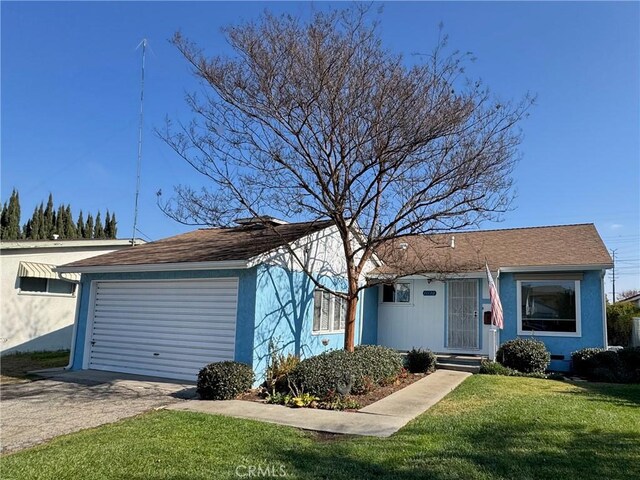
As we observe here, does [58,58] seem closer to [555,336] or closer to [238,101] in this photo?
[238,101]

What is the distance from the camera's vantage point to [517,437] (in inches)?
255

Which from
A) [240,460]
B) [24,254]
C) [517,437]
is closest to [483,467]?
[517,437]

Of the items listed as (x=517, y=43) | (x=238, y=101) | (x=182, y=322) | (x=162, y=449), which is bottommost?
(x=162, y=449)

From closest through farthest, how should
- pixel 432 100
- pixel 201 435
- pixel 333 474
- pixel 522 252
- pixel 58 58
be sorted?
pixel 333 474 < pixel 201 435 < pixel 432 100 < pixel 58 58 < pixel 522 252

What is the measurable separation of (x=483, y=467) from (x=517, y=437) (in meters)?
1.50

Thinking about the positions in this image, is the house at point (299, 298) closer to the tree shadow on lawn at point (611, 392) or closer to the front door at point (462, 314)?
the front door at point (462, 314)

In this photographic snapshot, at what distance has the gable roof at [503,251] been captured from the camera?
13594 millimetres

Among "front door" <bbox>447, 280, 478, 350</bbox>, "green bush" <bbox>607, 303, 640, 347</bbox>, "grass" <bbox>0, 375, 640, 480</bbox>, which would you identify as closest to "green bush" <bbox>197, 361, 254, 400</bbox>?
"grass" <bbox>0, 375, 640, 480</bbox>

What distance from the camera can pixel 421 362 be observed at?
13.3m

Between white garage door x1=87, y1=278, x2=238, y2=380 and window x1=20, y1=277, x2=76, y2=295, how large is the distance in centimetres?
490

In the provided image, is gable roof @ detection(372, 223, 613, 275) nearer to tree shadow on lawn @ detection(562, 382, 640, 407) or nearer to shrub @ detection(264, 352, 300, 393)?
tree shadow on lawn @ detection(562, 382, 640, 407)

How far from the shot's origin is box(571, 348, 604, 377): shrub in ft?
41.7

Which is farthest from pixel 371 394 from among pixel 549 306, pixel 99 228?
pixel 99 228

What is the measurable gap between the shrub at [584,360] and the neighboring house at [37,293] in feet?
50.8
